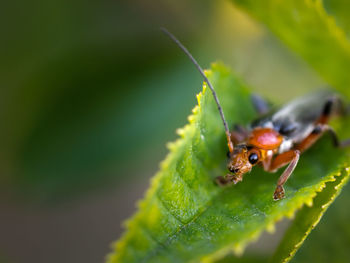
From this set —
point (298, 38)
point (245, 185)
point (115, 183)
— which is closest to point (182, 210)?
point (245, 185)

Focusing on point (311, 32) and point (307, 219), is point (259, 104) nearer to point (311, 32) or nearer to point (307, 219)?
point (311, 32)

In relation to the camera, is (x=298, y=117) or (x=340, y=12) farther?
(x=298, y=117)

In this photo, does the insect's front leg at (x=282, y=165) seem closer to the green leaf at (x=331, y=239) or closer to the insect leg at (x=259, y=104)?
the insect leg at (x=259, y=104)

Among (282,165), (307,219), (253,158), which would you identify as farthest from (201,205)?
(282,165)

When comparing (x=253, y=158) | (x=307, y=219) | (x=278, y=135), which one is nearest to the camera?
(x=307, y=219)

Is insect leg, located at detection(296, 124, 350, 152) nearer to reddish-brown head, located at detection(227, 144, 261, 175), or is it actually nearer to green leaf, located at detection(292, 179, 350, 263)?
reddish-brown head, located at detection(227, 144, 261, 175)

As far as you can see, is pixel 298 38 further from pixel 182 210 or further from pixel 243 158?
pixel 182 210
